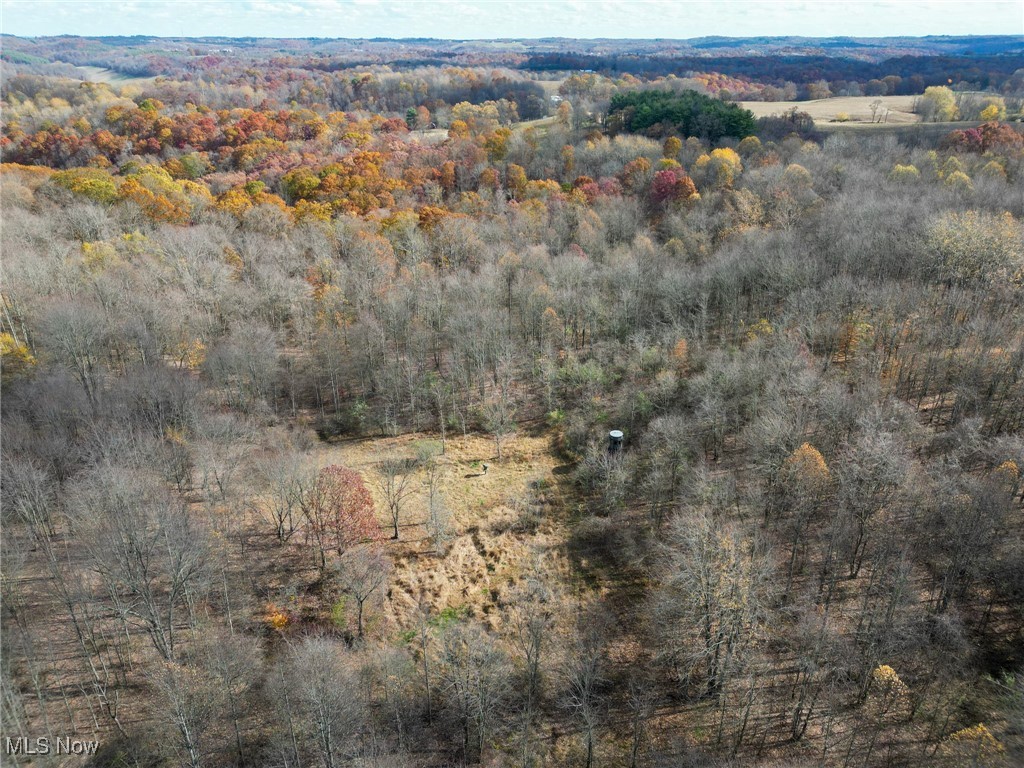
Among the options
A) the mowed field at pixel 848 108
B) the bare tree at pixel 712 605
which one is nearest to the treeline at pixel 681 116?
the mowed field at pixel 848 108

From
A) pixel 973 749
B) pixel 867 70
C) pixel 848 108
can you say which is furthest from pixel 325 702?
pixel 867 70

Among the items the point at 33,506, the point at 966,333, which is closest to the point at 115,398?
the point at 33,506

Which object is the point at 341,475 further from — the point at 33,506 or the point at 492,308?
the point at 492,308

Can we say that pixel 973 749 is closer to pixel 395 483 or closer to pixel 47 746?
pixel 395 483

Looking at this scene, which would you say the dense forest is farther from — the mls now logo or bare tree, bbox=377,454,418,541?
the mls now logo

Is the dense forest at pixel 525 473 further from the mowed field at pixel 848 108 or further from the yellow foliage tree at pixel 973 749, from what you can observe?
the mowed field at pixel 848 108

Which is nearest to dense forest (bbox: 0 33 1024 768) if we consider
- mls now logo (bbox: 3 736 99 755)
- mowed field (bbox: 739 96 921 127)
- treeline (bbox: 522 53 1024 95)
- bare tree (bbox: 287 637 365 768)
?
bare tree (bbox: 287 637 365 768)
